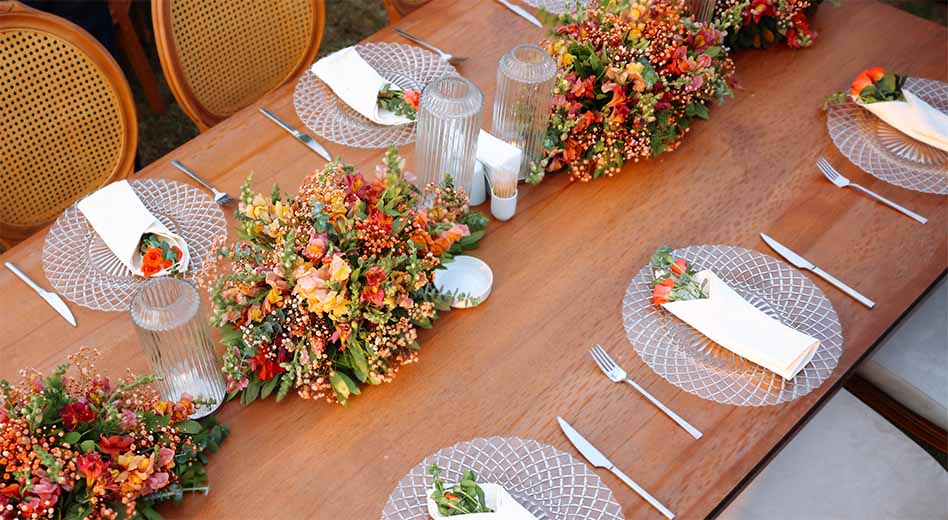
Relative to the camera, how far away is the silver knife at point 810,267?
64.1 inches

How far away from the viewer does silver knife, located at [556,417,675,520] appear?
131 centimetres

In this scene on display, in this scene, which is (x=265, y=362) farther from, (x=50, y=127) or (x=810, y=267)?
(x=810, y=267)

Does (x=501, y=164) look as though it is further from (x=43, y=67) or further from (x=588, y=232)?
(x=43, y=67)

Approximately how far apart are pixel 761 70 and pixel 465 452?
1276mm

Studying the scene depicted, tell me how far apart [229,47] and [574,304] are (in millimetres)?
1123

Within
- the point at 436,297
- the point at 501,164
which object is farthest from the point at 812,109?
the point at 436,297

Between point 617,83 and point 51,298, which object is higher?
point 617,83

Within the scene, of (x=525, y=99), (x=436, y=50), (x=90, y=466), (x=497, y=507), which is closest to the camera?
(x=90, y=466)

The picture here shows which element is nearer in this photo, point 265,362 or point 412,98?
point 265,362

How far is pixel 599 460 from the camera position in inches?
53.6

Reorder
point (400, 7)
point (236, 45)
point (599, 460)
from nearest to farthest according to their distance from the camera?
point (599, 460) < point (236, 45) < point (400, 7)

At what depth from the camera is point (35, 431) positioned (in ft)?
3.83

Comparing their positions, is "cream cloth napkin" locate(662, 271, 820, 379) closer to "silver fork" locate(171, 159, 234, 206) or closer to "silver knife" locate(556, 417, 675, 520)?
"silver knife" locate(556, 417, 675, 520)

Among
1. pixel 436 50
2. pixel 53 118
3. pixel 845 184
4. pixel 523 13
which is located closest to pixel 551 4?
pixel 523 13
